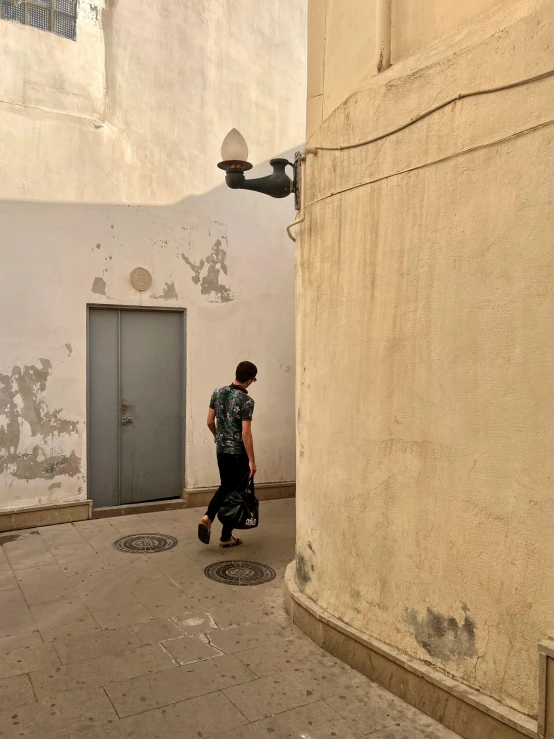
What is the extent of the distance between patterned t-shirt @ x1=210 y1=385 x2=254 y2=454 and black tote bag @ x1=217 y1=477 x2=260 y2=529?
38 cm

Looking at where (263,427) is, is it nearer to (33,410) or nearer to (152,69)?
(33,410)

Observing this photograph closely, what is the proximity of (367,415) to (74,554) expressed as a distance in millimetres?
3766

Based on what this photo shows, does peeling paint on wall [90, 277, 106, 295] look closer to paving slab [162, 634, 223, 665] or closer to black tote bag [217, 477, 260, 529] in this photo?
black tote bag [217, 477, 260, 529]

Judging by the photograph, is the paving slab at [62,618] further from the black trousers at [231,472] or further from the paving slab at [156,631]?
the black trousers at [231,472]

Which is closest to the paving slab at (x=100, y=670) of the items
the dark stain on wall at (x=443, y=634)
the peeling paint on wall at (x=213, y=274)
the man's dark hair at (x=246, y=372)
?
the dark stain on wall at (x=443, y=634)

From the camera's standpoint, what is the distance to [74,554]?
6246mm

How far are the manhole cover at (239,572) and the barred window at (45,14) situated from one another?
19.9 feet

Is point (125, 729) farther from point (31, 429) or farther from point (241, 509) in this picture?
point (31, 429)

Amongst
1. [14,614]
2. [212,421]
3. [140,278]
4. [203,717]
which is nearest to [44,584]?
[14,614]

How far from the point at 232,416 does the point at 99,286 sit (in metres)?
2.51

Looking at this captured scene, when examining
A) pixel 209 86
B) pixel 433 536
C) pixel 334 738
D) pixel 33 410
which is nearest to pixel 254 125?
pixel 209 86

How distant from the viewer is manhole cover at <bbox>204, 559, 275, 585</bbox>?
221 inches

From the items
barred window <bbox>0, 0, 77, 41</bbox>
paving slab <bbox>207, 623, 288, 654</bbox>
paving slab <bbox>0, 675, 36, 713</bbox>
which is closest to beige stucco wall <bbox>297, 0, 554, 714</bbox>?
paving slab <bbox>207, 623, 288, 654</bbox>

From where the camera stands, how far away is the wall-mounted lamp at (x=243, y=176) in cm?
513
